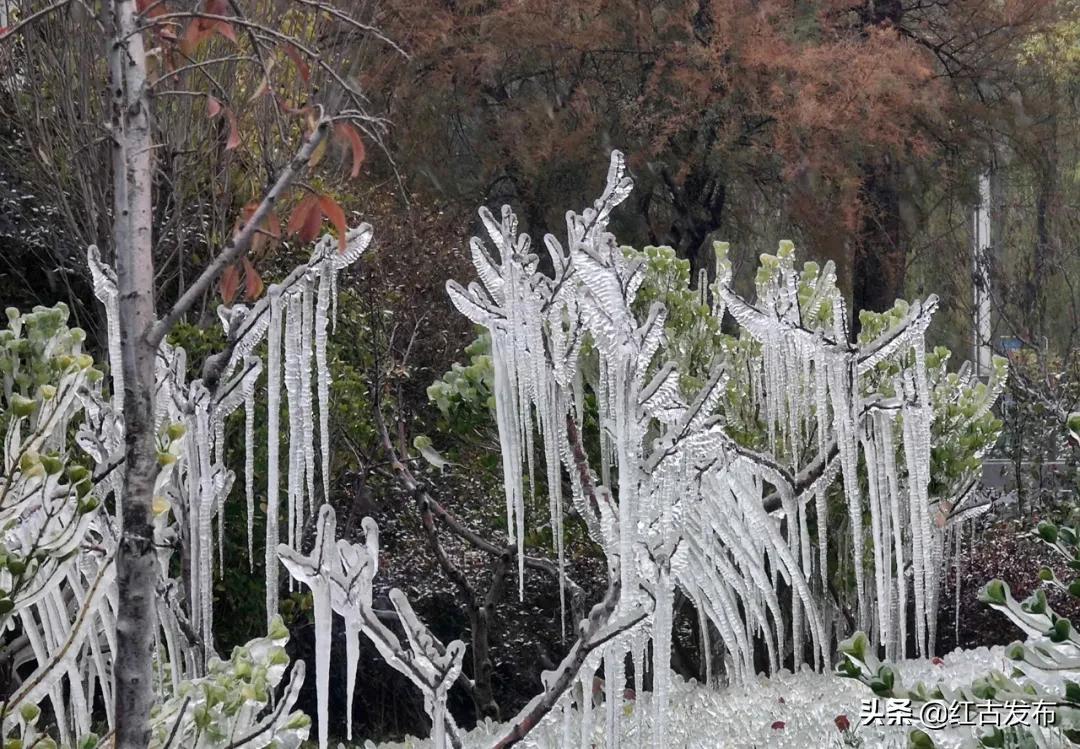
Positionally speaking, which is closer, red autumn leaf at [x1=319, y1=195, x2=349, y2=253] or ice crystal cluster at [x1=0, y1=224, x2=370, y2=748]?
red autumn leaf at [x1=319, y1=195, x2=349, y2=253]

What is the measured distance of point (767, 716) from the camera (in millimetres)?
3984

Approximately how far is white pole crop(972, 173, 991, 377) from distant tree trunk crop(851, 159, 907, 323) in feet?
2.78

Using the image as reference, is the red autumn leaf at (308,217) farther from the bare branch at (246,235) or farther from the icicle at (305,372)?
the icicle at (305,372)

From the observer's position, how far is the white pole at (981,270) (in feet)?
40.2

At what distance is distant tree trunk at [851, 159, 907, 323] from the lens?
550 inches

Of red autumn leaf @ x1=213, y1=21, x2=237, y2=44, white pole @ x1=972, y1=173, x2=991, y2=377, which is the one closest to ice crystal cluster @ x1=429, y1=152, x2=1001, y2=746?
red autumn leaf @ x1=213, y1=21, x2=237, y2=44

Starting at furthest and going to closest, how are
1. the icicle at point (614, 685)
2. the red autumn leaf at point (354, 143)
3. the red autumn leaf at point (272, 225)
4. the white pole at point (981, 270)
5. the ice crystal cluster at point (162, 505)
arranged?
the white pole at point (981, 270)
the icicle at point (614, 685)
the ice crystal cluster at point (162, 505)
the red autumn leaf at point (272, 225)
the red autumn leaf at point (354, 143)

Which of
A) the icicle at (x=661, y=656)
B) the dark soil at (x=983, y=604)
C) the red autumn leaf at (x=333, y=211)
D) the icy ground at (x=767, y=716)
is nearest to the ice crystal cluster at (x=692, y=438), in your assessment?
the icicle at (x=661, y=656)

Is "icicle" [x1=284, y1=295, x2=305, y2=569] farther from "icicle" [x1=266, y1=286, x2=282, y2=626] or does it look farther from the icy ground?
the icy ground

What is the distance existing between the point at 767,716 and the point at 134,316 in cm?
269

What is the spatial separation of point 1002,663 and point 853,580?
5.53ft

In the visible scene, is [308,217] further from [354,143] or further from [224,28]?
[224,28]

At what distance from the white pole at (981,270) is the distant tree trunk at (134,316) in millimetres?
10459

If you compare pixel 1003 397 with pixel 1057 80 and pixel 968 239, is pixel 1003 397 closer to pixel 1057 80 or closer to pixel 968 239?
pixel 968 239
